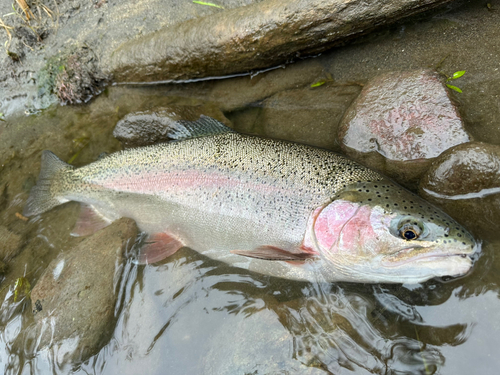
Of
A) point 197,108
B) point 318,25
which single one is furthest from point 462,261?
point 197,108

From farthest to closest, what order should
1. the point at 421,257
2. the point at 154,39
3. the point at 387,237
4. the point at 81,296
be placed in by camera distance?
the point at 154,39 < the point at 81,296 < the point at 387,237 < the point at 421,257

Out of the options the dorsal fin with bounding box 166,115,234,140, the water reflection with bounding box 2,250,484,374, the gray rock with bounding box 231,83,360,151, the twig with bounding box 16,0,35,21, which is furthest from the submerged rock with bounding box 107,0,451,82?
the water reflection with bounding box 2,250,484,374

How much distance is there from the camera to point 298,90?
378cm

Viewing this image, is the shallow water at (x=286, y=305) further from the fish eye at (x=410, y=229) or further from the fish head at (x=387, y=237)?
the fish eye at (x=410, y=229)

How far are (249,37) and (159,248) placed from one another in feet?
8.21

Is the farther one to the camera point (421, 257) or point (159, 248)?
point (159, 248)

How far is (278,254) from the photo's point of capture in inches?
108

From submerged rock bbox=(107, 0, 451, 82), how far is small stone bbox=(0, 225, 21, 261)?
7.96 ft

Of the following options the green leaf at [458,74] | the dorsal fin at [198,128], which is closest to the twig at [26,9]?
the dorsal fin at [198,128]

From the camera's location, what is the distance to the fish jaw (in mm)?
2301

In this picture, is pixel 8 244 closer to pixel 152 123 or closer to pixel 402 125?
pixel 152 123

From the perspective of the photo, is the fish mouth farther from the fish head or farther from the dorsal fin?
the dorsal fin

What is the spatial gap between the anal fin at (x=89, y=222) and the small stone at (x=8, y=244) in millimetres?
688

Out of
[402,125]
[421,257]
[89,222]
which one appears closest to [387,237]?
[421,257]
